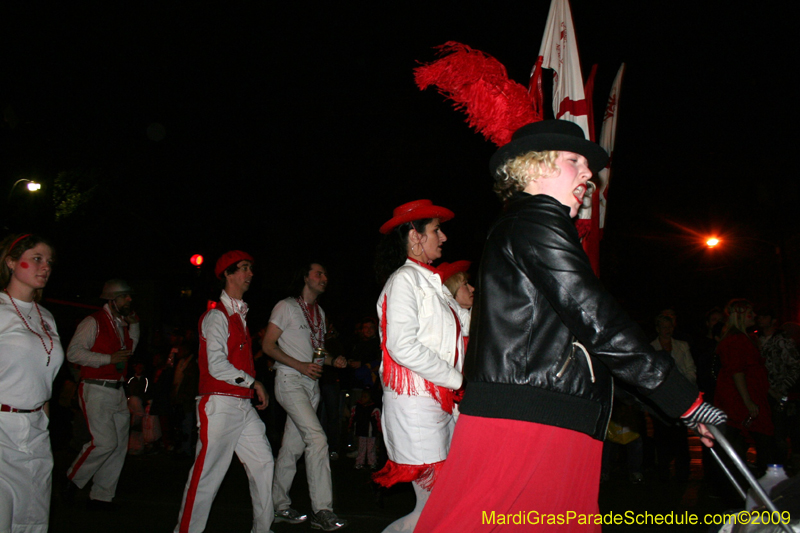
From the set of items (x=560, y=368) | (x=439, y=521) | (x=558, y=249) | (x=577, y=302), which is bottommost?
(x=439, y=521)

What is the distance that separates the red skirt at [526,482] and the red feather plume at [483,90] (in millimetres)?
2172

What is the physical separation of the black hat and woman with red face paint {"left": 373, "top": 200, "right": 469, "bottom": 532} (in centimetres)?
123

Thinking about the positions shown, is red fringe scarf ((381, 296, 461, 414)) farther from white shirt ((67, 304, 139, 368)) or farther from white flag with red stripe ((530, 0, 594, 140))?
white shirt ((67, 304, 139, 368))

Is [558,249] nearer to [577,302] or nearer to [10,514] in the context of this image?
[577,302]

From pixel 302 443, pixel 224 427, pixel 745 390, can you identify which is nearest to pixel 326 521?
pixel 302 443

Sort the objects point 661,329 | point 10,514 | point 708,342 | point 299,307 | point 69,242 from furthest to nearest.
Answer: point 69,242, point 708,342, point 661,329, point 299,307, point 10,514

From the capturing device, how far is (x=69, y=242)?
65.3 ft

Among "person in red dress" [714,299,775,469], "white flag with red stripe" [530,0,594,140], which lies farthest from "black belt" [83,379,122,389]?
"person in red dress" [714,299,775,469]

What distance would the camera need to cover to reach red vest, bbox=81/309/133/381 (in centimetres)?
608

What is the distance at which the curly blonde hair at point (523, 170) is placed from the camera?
2.33 m

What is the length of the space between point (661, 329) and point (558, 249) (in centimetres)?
637

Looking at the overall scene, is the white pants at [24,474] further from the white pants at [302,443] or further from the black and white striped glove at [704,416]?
the black and white striped glove at [704,416]

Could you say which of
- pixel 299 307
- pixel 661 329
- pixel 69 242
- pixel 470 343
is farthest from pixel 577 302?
pixel 69 242

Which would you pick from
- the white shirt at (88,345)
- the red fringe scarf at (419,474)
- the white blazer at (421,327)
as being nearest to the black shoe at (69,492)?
the white shirt at (88,345)
